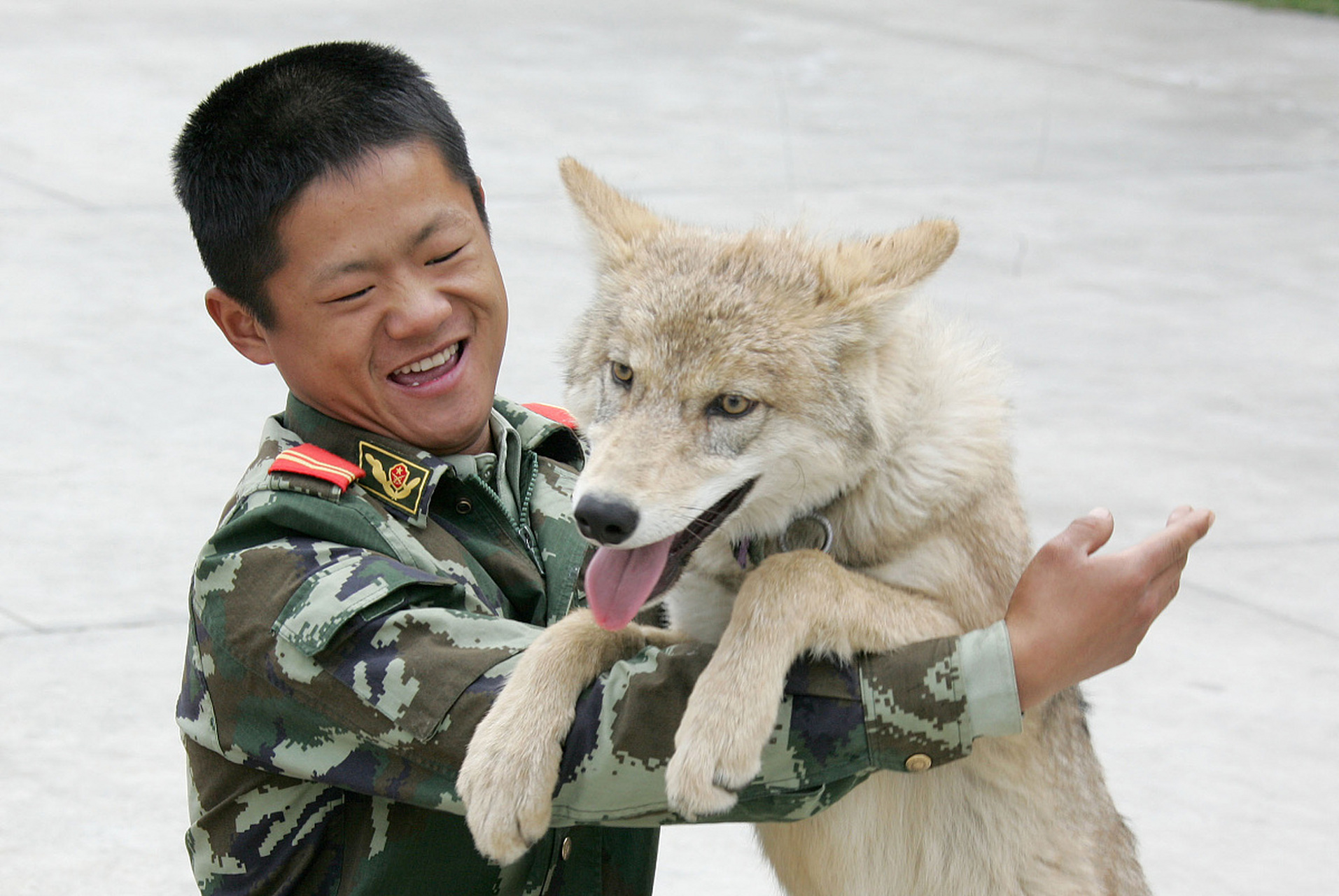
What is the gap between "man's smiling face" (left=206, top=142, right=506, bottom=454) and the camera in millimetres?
2494

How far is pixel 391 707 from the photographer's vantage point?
2160 mm

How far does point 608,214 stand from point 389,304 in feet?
1.91

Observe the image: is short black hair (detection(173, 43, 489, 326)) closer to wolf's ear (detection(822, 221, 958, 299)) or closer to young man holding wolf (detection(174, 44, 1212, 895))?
young man holding wolf (detection(174, 44, 1212, 895))

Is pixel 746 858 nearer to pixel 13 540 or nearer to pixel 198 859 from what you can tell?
pixel 198 859

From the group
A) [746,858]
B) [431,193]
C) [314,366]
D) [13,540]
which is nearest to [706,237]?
[431,193]

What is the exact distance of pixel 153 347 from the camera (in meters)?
7.05

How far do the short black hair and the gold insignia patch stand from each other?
0.29 metres

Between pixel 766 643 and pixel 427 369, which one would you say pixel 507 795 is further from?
pixel 427 369

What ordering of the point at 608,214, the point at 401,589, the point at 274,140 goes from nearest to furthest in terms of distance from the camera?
the point at 401,589
the point at 274,140
the point at 608,214

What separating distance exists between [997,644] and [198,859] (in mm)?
1334

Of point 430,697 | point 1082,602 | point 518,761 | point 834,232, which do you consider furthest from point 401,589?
point 834,232

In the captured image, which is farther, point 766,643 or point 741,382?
point 741,382

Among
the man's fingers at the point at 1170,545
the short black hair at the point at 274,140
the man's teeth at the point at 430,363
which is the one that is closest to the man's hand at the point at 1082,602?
the man's fingers at the point at 1170,545

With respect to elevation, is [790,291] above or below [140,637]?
above
